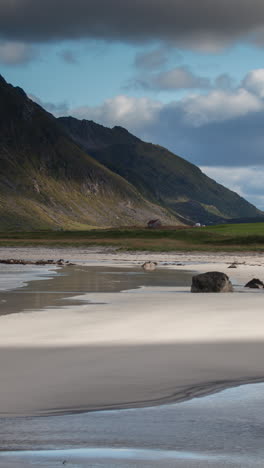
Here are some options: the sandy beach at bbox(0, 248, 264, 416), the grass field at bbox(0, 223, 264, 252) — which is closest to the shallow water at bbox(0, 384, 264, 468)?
the sandy beach at bbox(0, 248, 264, 416)

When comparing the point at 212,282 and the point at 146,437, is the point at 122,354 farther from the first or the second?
the point at 212,282

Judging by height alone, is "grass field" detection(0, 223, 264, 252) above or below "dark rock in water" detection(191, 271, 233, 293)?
above

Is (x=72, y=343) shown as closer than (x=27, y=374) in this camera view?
No

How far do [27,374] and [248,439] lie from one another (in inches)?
171

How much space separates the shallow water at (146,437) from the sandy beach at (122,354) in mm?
585

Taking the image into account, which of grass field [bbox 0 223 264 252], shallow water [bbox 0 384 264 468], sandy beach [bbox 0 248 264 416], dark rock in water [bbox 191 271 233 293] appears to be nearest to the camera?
shallow water [bbox 0 384 264 468]

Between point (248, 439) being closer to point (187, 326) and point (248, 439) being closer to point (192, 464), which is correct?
point (192, 464)

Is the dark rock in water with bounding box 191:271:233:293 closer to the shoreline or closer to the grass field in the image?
the shoreline

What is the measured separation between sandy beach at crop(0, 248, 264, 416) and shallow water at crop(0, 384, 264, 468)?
585 millimetres

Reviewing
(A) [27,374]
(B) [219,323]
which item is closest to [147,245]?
(B) [219,323]

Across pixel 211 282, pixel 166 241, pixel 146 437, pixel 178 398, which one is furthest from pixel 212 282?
pixel 166 241

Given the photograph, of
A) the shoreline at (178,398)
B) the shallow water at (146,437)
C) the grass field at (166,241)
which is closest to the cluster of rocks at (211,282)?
the shoreline at (178,398)

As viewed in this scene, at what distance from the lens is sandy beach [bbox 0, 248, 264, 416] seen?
30.0ft

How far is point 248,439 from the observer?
6934mm
